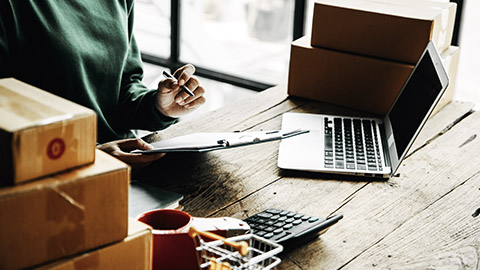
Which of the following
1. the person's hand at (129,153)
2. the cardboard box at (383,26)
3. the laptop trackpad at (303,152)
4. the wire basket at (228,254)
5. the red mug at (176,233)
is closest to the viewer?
the wire basket at (228,254)

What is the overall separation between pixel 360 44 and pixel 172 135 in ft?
2.03

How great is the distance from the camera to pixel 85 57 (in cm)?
145

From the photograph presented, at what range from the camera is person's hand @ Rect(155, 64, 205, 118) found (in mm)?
1381

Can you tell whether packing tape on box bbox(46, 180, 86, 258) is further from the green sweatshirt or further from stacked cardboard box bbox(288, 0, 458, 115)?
stacked cardboard box bbox(288, 0, 458, 115)

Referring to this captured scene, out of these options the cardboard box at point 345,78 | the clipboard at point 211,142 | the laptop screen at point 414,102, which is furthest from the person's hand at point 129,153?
the cardboard box at point 345,78

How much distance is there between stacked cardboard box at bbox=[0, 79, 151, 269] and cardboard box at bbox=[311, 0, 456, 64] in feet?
3.59

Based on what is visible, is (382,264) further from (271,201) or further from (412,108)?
(412,108)

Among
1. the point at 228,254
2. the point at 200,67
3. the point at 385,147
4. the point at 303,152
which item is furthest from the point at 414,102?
the point at 200,67

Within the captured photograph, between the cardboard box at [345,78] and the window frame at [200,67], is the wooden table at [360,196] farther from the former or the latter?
the window frame at [200,67]

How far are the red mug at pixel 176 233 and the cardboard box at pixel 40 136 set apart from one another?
20 cm

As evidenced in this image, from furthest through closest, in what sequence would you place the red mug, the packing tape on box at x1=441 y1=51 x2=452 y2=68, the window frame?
the window frame, the packing tape on box at x1=441 y1=51 x2=452 y2=68, the red mug

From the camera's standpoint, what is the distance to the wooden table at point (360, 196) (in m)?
0.99

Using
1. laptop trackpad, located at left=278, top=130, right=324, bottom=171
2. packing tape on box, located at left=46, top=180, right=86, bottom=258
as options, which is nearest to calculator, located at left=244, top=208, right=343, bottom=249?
laptop trackpad, located at left=278, top=130, right=324, bottom=171

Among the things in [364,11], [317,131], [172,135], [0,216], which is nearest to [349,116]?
[317,131]
